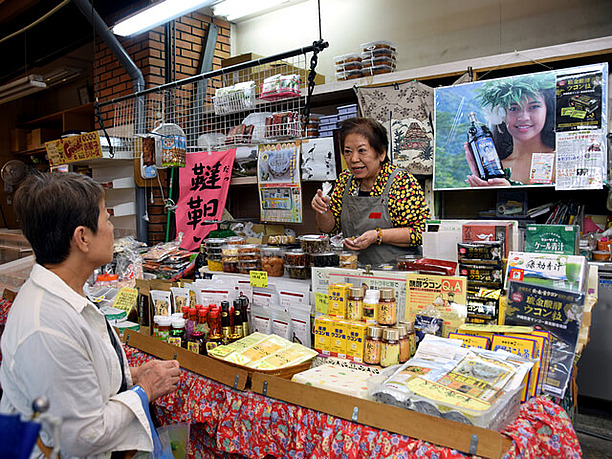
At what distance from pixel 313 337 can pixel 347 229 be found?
4.06ft

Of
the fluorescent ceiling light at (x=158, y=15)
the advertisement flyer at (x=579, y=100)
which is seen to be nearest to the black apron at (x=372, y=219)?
the advertisement flyer at (x=579, y=100)

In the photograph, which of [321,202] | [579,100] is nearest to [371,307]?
[321,202]

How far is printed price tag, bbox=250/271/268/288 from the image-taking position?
206 centimetres

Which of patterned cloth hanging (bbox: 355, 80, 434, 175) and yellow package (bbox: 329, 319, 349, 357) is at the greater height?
patterned cloth hanging (bbox: 355, 80, 434, 175)

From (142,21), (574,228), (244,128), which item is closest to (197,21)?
(142,21)

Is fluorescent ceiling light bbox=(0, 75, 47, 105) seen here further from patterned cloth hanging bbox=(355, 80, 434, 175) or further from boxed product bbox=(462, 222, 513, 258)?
boxed product bbox=(462, 222, 513, 258)

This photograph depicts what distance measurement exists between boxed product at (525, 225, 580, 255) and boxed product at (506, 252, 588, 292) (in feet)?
5.40

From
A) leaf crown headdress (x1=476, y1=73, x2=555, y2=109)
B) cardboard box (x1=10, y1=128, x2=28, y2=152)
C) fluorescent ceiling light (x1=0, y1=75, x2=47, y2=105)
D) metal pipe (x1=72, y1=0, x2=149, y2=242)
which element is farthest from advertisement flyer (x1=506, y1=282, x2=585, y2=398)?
cardboard box (x1=10, y1=128, x2=28, y2=152)

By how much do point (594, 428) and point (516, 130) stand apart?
2248 mm

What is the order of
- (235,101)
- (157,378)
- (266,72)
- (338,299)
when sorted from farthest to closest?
(266,72) → (235,101) → (338,299) → (157,378)

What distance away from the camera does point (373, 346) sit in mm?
1576

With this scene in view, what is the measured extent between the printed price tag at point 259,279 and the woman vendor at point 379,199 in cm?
68

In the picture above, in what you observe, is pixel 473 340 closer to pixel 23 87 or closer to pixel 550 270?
pixel 550 270

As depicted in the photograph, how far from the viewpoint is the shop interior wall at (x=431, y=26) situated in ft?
12.7
